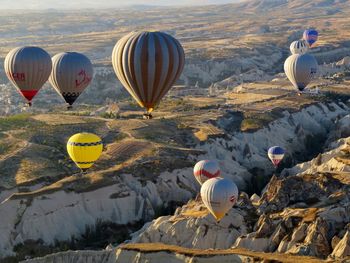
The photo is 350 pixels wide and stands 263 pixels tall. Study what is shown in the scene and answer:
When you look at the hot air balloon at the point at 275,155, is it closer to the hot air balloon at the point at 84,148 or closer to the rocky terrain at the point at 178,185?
the rocky terrain at the point at 178,185

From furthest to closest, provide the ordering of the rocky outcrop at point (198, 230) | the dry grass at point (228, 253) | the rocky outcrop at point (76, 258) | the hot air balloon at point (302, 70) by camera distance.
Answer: the hot air balloon at point (302, 70) → the rocky outcrop at point (198, 230) → the rocky outcrop at point (76, 258) → the dry grass at point (228, 253)

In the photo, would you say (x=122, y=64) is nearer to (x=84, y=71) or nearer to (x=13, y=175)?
(x=84, y=71)

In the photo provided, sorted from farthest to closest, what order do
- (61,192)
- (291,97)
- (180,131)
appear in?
(291,97) < (180,131) < (61,192)

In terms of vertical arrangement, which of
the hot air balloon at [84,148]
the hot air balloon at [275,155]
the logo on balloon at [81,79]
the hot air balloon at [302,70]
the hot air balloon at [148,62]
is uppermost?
the hot air balloon at [148,62]

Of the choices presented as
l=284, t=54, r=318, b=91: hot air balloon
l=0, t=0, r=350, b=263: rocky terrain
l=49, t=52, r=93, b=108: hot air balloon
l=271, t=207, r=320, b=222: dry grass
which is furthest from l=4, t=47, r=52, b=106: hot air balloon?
l=284, t=54, r=318, b=91: hot air balloon

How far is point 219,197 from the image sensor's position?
54.7 metres

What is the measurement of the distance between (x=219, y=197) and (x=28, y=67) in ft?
67.8

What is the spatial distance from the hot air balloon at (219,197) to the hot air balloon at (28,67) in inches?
712

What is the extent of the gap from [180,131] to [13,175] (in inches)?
1150

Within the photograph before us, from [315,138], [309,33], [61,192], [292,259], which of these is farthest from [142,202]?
[309,33]

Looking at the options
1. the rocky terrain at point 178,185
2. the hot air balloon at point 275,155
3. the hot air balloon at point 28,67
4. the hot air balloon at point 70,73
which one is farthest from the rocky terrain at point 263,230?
the hot air balloon at point 28,67

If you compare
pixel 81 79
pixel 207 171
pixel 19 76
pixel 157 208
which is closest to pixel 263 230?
pixel 207 171

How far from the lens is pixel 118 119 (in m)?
99.8

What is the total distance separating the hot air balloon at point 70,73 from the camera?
190 ft
